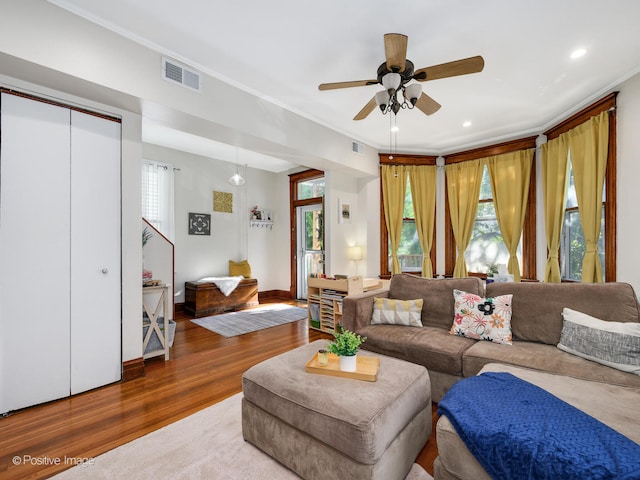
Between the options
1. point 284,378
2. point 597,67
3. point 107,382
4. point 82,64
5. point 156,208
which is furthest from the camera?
point 156,208

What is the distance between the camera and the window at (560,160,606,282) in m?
3.80

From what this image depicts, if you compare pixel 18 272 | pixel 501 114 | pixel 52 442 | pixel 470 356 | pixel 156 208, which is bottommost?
pixel 52 442

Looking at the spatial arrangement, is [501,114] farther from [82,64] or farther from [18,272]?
[18,272]

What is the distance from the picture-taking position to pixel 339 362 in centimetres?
185

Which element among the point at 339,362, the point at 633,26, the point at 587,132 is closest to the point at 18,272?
the point at 339,362

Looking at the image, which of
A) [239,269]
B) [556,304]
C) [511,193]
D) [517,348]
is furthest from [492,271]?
[239,269]

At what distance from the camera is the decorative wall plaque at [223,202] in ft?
19.7

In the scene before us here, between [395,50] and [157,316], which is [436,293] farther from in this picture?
[157,316]

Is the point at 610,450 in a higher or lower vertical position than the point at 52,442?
higher

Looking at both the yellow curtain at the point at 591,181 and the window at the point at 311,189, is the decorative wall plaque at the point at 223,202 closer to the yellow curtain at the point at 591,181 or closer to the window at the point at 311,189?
the window at the point at 311,189

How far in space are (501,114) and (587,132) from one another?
920 mm

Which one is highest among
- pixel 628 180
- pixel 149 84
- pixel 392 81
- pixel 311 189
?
pixel 149 84

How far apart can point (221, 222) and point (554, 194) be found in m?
5.43

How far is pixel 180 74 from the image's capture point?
2.72 meters
